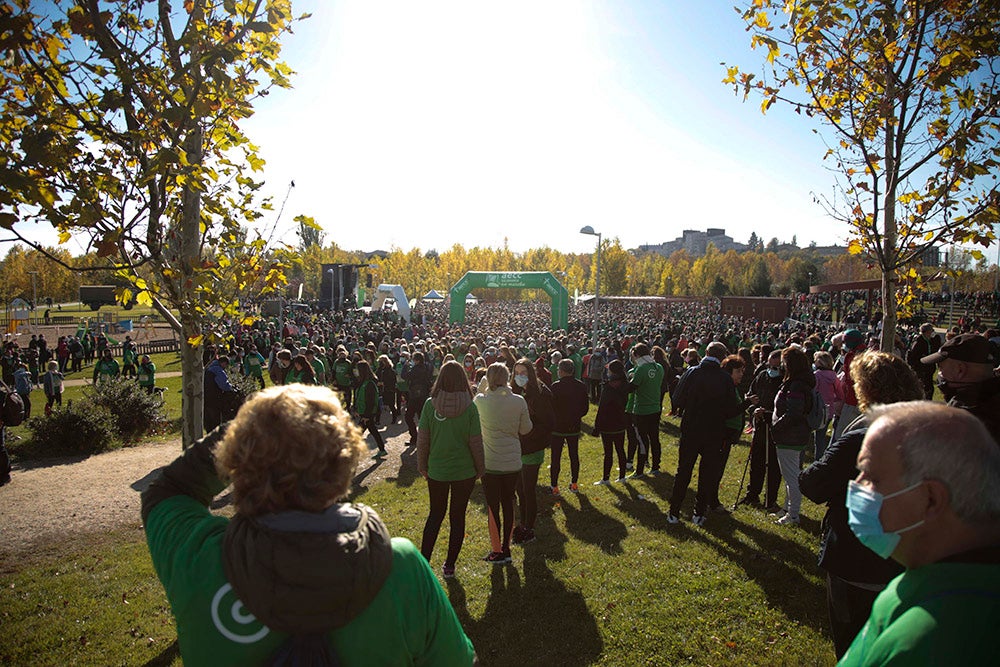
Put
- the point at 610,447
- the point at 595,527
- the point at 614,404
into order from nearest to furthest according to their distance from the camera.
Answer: the point at 595,527, the point at 614,404, the point at 610,447

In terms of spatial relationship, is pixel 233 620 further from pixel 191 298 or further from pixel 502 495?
pixel 502 495

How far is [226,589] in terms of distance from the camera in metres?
1.34

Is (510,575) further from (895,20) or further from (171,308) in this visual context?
(895,20)

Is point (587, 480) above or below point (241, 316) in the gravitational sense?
below

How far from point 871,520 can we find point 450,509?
358cm

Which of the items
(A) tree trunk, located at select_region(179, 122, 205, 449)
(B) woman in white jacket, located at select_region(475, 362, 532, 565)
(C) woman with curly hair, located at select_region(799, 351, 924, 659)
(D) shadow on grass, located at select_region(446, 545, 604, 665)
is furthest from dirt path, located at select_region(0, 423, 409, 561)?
(C) woman with curly hair, located at select_region(799, 351, 924, 659)

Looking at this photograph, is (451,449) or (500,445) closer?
(451,449)

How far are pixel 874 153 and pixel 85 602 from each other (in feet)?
25.7

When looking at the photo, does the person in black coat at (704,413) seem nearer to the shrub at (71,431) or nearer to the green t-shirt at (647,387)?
the green t-shirt at (647,387)

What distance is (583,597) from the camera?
4531 mm

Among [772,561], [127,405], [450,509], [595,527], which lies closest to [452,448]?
[450,509]

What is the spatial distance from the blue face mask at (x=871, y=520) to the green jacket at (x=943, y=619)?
0.14m

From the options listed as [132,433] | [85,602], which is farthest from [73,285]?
[85,602]

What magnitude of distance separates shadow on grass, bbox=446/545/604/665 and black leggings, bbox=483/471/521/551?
14.3 inches
